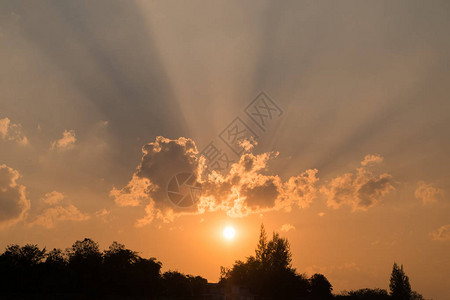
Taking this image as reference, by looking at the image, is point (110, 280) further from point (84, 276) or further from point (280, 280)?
point (280, 280)

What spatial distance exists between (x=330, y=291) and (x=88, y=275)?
75236mm

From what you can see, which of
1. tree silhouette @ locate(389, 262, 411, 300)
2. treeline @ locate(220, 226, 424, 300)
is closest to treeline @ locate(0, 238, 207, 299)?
treeline @ locate(220, 226, 424, 300)

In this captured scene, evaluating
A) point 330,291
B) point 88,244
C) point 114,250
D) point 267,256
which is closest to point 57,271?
point 88,244

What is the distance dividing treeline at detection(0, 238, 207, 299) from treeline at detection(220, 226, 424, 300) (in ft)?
88.2

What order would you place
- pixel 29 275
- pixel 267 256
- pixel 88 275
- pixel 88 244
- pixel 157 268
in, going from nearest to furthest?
1. pixel 29 275
2. pixel 88 275
3. pixel 88 244
4. pixel 157 268
5. pixel 267 256

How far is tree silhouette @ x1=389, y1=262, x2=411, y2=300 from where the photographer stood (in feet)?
401

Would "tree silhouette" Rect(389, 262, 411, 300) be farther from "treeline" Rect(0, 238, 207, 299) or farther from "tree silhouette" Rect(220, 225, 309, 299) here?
"treeline" Rect(0, 238, 207, 299)

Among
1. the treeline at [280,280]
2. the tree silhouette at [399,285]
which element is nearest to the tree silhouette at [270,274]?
the treeline at [280,280]

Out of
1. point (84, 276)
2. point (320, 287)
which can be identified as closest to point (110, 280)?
point (84, 276)

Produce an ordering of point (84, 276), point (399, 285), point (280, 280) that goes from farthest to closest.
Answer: point (399, 285) → point (280, 280) → point (84, 276)

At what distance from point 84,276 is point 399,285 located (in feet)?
386

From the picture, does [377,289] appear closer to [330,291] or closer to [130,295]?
[330,291]

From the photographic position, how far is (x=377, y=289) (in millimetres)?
128125

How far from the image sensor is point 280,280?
92.5 meters
